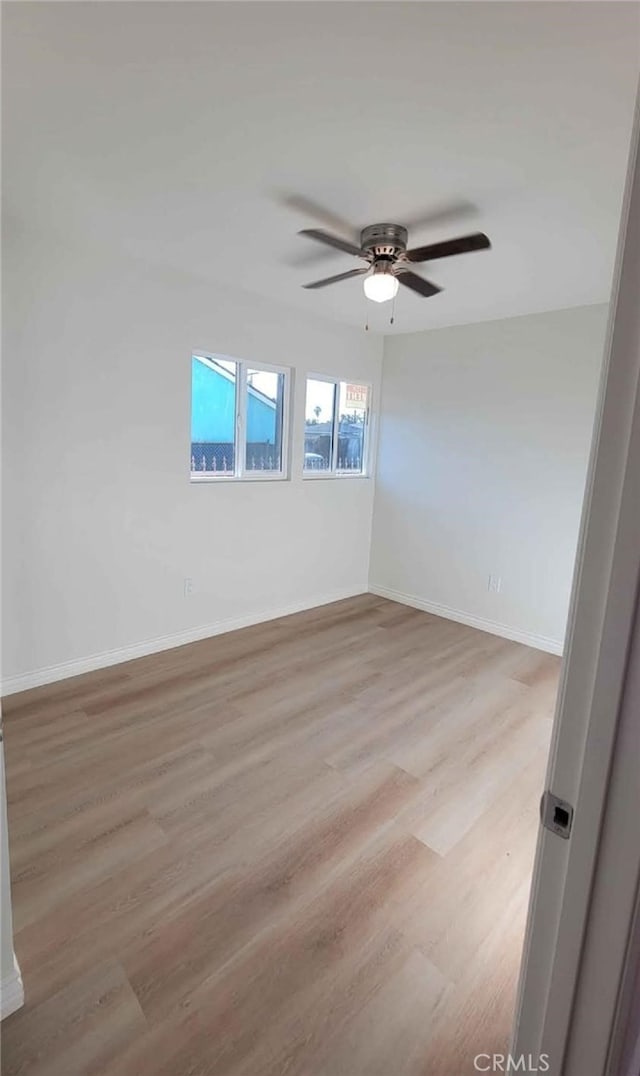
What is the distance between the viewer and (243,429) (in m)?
3.73

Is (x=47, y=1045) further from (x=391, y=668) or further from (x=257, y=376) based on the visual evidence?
(x=257, y=376)

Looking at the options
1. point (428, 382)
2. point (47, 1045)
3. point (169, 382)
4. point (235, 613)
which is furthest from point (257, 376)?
point (47, 1045)

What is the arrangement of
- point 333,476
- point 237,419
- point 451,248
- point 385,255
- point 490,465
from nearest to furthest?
point 451,248
point 385,255
point 237,419
point 490,465
point 333,476

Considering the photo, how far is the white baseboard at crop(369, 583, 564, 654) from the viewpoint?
149 inches

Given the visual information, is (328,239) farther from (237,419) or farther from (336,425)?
(336,425)

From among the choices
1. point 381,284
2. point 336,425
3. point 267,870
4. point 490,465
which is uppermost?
point 381,284

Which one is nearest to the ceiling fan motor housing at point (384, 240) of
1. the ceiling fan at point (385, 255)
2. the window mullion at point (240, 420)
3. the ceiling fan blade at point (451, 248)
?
the ceiling fan at point (385, 255)

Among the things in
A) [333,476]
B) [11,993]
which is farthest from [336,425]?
[11,993]

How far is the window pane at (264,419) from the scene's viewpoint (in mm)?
3787

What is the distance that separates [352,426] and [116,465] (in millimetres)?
2297

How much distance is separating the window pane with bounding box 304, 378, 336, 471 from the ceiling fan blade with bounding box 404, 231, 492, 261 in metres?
1.99

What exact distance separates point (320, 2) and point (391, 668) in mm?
3094

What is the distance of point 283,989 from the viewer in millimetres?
1350

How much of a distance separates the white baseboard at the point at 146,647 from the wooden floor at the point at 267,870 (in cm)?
11
